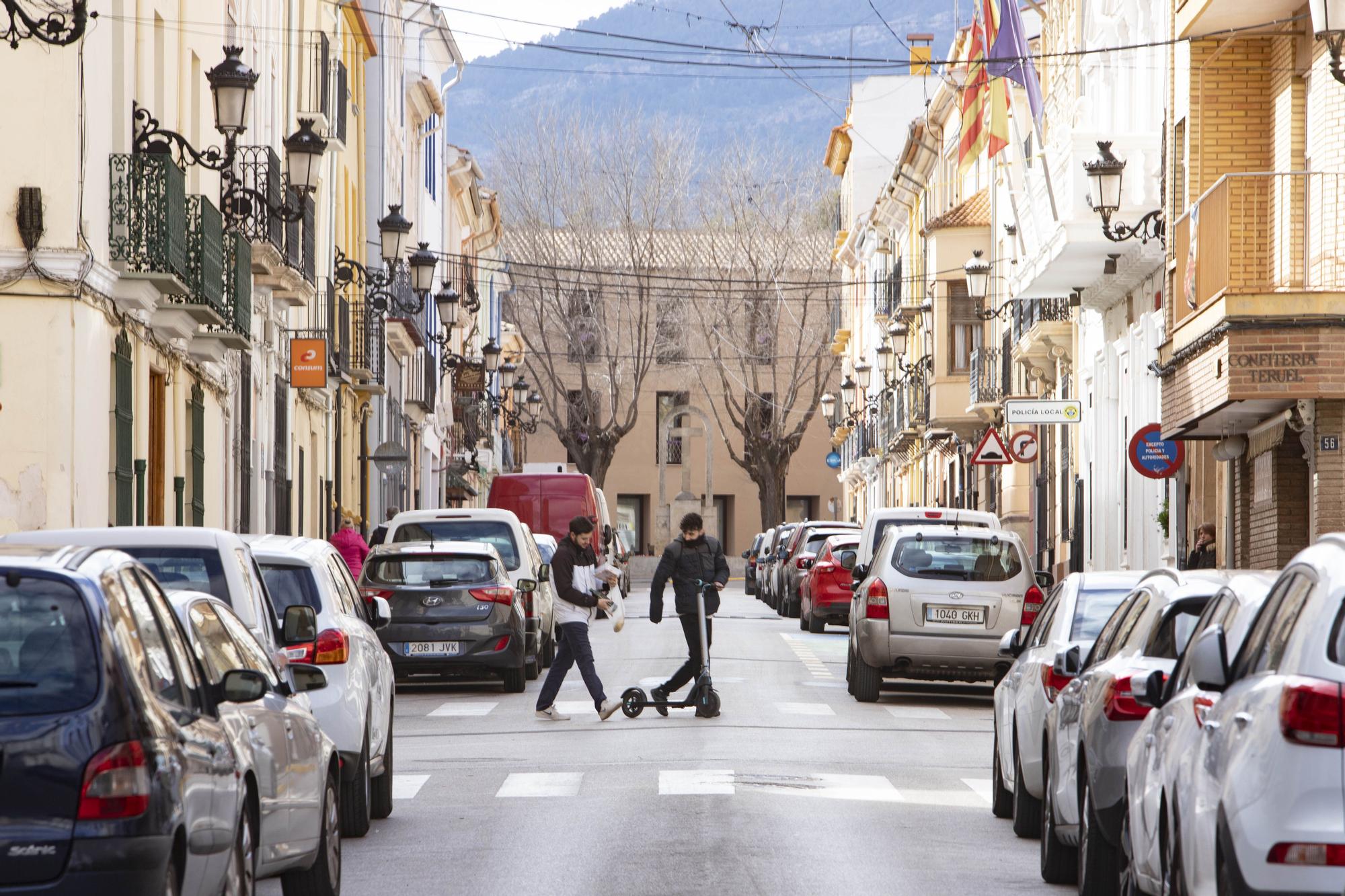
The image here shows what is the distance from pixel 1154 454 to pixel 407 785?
39.3ft

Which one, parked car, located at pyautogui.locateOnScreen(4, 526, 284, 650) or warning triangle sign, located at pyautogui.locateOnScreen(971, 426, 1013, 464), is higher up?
warning triangle sign, located at pyautogui.locateOnScreen(971, 426, 1013, 464)

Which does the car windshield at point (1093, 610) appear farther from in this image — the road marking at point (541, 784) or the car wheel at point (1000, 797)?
the road marking at point (541, 784)

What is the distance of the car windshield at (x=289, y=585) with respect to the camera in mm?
12906

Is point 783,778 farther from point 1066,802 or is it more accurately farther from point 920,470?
point 920,470

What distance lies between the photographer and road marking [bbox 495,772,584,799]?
1355cm

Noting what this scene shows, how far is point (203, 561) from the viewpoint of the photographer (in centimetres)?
1103

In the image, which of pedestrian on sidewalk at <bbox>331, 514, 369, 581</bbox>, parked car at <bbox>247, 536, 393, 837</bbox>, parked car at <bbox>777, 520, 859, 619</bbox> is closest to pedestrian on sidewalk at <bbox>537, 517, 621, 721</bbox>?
parked car at <bbox>247, 536, 393, 837</bbox>

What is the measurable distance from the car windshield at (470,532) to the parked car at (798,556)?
37.5ft

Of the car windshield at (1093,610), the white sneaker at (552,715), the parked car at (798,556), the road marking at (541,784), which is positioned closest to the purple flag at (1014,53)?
the parked car at (798,556)

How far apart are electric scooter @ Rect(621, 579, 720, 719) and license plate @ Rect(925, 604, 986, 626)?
8.34 feet

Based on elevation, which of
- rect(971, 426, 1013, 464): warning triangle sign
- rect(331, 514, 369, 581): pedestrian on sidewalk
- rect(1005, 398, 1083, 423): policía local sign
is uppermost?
rect(1005, 398, 1083, 423): policía local sign

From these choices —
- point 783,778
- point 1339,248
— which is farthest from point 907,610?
point 783,778

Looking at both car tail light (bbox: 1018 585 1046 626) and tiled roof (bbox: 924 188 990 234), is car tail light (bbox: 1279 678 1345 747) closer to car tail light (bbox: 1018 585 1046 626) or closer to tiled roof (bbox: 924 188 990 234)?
car tail light (bbox: 1018 585 1046 626)

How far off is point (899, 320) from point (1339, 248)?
41.5 metres
